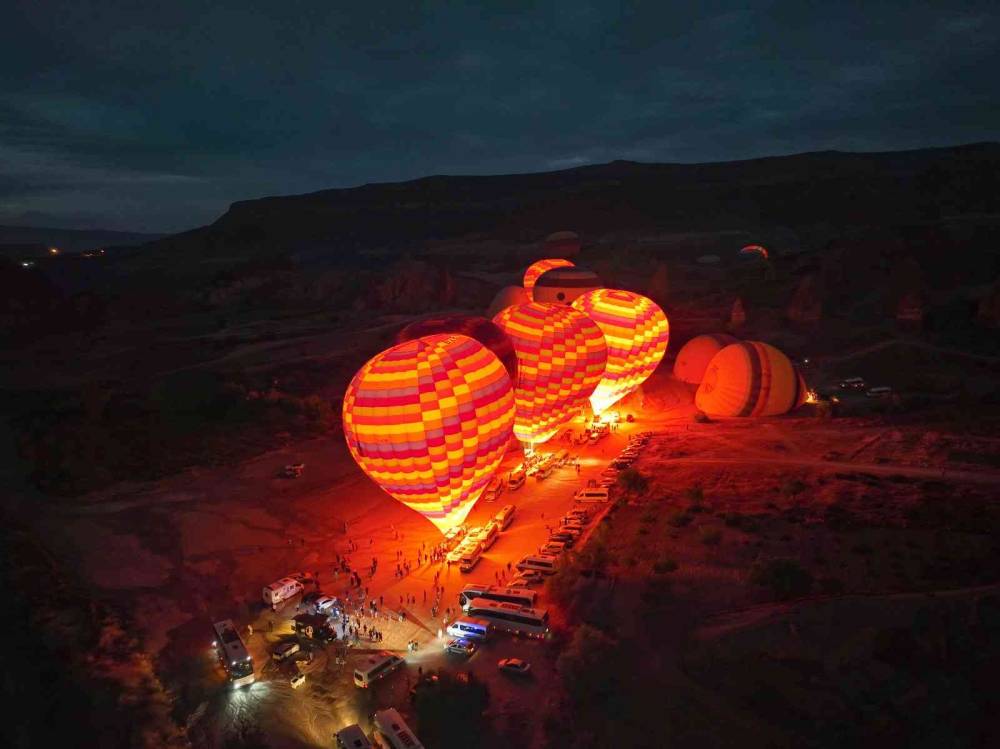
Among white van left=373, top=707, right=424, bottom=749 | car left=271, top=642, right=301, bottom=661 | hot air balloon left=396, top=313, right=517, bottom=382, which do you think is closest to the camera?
white van left=373, top=707, right=424, bottom=749

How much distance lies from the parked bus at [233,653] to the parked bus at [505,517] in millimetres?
6548

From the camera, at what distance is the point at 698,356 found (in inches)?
1134

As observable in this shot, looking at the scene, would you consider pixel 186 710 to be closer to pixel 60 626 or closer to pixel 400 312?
pixel 60 626

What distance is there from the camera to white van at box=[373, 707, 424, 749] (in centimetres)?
1005

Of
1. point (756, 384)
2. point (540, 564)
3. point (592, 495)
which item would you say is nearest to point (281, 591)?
point (540, 564)

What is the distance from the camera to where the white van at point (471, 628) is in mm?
12086

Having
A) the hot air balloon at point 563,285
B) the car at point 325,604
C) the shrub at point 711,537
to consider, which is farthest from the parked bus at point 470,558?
the hot air balloon at point 563,285

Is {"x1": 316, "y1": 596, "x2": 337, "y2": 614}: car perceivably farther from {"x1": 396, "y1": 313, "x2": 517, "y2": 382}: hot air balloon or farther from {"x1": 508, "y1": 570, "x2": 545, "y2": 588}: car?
{"x1": 396, "y1": 313, "x2": 517, "y2": 382}: hot air balloon

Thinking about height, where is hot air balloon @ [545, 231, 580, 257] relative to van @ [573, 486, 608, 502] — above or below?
above

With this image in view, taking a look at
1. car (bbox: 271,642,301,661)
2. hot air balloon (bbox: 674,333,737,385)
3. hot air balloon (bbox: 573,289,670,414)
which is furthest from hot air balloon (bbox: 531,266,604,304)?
car (bbox: 271,642,301,661)

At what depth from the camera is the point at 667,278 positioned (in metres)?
46.4

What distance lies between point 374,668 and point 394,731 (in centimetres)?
147

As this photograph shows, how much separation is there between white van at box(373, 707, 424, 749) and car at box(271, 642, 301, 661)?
257cm

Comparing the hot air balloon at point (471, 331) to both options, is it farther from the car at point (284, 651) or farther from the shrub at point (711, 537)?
the car at point (284, 651)
